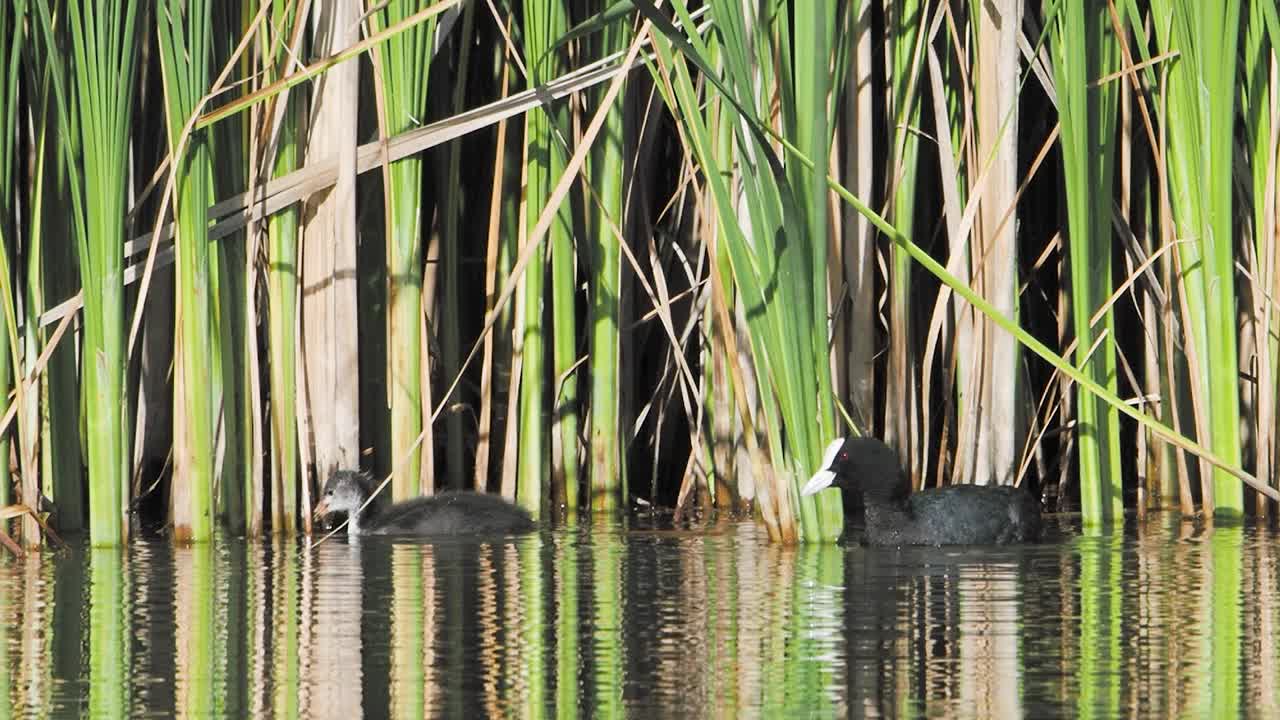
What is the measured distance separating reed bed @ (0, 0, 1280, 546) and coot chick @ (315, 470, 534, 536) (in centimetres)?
15

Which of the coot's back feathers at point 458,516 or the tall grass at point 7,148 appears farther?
the coot's back feathers at point 458,516

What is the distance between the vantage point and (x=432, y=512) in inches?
363

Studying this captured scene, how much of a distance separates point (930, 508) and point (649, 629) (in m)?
2.74

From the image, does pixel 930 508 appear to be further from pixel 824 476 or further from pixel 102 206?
pixel 102 206

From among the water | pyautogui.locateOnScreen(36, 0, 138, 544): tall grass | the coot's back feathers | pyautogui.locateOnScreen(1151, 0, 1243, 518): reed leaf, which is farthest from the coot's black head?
pyautogui.locateOnScreen(36, 0, 138, 544): tall grass

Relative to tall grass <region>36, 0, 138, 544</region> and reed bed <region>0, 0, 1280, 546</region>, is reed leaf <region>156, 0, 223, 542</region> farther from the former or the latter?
tall grass <region>36, 0, 138, 544</region>

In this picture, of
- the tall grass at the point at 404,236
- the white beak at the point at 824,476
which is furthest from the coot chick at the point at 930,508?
the tall grass at the point at 404,236

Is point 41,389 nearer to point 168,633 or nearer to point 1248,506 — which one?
point 168,633

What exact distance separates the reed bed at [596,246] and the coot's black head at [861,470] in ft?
0.26

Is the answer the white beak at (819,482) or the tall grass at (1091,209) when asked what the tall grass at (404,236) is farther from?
the tall grass at (1091,209)

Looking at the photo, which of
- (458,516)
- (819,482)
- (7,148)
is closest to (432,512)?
(458,516)

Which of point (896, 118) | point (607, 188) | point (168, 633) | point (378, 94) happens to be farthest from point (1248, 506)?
point (168, 633)

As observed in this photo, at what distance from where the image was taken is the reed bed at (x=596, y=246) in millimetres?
8352

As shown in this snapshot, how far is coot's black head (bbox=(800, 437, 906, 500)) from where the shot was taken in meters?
7.97
